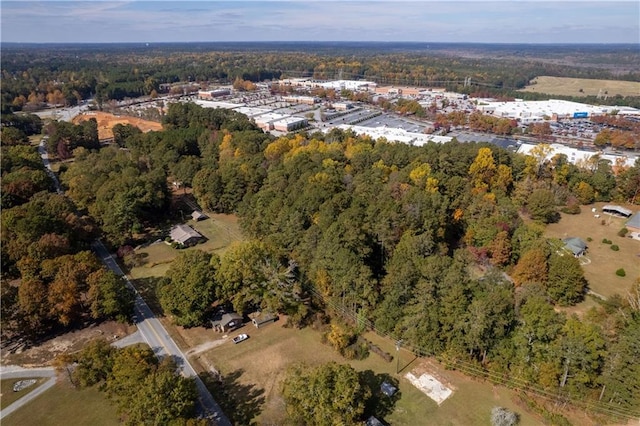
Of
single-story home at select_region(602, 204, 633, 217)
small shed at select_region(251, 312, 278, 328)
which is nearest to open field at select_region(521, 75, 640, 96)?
single-story home at select_region(602, 204, 633, 217)

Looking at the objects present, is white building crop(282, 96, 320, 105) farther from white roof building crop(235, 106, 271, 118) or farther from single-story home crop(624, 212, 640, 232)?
single-story home crop(624, 212, 640, 232)

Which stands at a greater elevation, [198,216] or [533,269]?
[533,269]

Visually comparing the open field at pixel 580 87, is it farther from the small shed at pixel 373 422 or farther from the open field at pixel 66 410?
the open field at pixel 66 410

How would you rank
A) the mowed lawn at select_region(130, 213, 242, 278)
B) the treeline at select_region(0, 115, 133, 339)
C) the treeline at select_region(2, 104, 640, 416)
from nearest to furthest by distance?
the treeline at select_region(2, 104, 640, 416)
the treeline at select_region(0, 115, 133, 339)
the mowed lawn at select_region(130, 213, 242, 278)

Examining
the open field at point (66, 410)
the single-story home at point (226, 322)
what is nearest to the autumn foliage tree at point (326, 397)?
the single-story home at point (226, 322)

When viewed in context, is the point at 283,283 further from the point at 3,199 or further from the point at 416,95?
the point at 416,95

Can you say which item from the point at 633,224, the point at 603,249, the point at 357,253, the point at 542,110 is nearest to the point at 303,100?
the point at 542,110

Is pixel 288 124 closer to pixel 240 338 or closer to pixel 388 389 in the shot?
pixel 240 338
